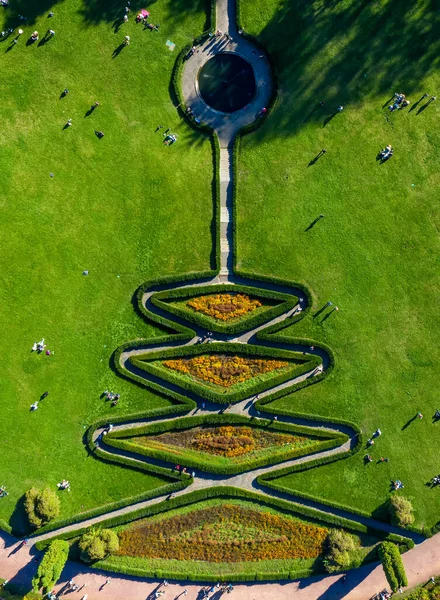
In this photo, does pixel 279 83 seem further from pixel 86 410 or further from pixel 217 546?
pixel 217 546

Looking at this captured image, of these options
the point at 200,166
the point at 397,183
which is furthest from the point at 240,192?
the point at 397,183

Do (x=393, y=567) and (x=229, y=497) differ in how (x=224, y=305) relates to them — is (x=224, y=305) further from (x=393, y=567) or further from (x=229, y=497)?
(x=393, y=567)

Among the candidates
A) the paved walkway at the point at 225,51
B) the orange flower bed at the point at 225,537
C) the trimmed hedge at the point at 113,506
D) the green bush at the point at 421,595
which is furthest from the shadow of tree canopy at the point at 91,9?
the green bush at the point at 421,595

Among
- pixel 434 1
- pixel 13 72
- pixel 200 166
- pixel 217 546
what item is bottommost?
pixel 217 546

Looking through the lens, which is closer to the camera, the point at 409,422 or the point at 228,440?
the point at 228,440

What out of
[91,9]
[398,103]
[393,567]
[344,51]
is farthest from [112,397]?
[344,51]

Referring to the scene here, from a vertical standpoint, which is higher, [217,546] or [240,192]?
[240,192]
